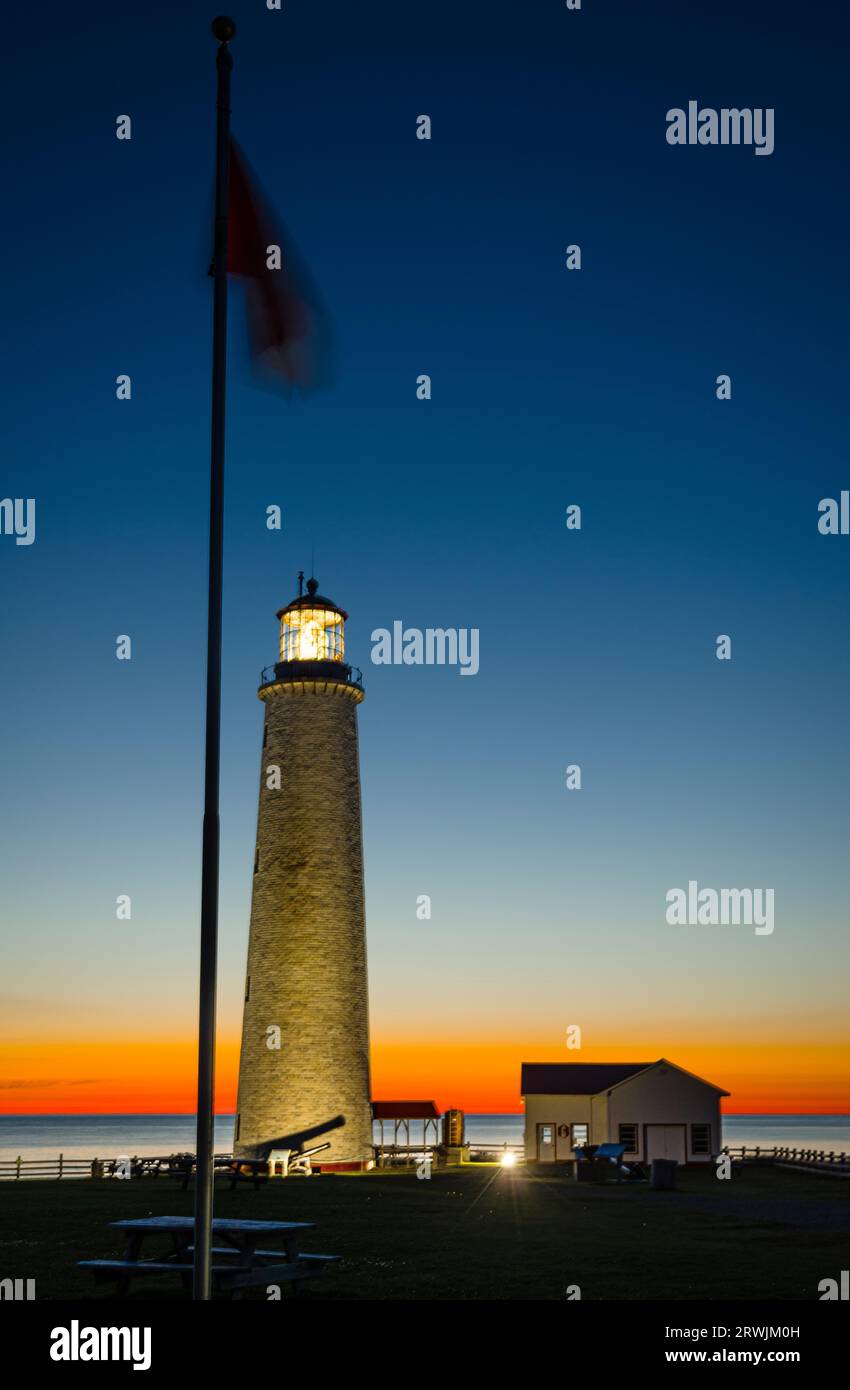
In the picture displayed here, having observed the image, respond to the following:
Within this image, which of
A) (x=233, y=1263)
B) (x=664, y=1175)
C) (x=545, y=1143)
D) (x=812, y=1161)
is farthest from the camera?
(x=545, y=1143)

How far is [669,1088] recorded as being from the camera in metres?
49.6

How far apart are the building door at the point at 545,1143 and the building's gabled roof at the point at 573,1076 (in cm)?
143

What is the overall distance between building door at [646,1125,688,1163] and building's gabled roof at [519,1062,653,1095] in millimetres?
2081

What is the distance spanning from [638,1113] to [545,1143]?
4.36m

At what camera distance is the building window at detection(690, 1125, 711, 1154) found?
1933 inches

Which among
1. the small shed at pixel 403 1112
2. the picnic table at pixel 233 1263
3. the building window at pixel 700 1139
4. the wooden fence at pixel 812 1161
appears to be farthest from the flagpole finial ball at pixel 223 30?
the building window at pixel 700 1139

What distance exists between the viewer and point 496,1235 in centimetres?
2217

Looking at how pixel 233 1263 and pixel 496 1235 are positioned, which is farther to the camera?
pixel 496 1235

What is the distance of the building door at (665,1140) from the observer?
161 ft

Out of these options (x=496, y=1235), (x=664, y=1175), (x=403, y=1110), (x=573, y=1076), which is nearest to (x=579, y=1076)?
(x=573, y=1076)

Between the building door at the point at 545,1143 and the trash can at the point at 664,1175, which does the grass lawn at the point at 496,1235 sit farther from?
the building door at the point at 545,1143

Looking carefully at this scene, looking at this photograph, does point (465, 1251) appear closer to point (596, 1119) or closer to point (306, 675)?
point (306, 675)

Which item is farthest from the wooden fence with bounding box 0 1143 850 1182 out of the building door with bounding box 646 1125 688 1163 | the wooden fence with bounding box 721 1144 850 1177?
the building door with bounding box 646 1125 688 1163

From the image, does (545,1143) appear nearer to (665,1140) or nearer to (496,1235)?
(665,1140)
